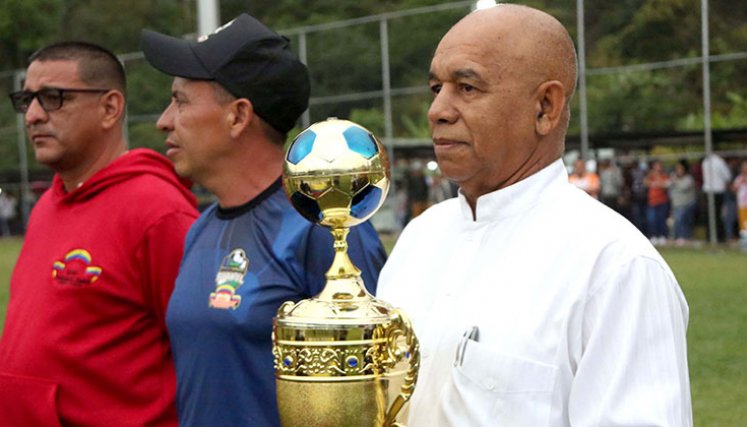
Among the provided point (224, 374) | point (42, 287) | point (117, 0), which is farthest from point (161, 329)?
point (117, 0)

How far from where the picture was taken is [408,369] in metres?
2.65

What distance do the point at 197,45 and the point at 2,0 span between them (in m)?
50.2

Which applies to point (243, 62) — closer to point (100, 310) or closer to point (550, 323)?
point (100, 310)

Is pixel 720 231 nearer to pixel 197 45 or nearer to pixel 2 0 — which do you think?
pixel 197 45

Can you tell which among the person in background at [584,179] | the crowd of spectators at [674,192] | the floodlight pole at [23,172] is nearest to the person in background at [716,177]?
the crowd of spectators at [674,192]

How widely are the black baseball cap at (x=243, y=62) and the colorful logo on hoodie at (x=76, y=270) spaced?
0.79m

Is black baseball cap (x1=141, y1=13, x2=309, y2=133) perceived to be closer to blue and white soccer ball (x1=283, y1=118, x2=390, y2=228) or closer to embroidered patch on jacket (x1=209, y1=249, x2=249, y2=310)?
embroidered patch on jacket (x1=209, y1=249, x2=249, y2=310)

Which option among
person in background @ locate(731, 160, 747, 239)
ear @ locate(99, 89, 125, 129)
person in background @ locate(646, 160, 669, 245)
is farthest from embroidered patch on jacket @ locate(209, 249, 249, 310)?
person in background @ locate(646, 160, 669, 245)

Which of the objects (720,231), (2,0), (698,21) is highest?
(2,0)

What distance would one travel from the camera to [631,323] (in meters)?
2.63

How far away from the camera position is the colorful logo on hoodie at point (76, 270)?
4.59 metres

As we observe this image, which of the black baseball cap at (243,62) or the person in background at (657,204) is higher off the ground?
the black baseball cap at (243,62)

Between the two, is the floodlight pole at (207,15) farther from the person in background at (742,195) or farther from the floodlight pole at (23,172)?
the floodlight pole at (23,172)

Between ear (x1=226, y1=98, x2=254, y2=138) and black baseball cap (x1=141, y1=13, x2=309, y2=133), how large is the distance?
0.02 meters
